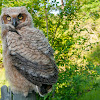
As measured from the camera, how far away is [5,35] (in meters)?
1.80

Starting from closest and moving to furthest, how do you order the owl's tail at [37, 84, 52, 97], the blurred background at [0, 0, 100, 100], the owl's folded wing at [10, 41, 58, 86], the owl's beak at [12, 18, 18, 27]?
1. the owl's folded wing at [10, 41, 58, 86]
2. the owl's tail at [37, 84, 52, 97]
3. the owl's beak at [12, 18, 18, 27]
4. the blurred background at [0, 0, 100, 100]

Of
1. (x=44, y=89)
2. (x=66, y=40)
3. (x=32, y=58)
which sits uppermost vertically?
(x=66, y=40)

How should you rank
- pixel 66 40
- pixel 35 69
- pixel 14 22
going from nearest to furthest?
pixel 35 69 < pixel 14 22 < pixel 66 40

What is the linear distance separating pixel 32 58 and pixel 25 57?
0.08 meters

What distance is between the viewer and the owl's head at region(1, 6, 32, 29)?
1.81m

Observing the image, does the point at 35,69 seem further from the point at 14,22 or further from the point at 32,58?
the point at 14,22

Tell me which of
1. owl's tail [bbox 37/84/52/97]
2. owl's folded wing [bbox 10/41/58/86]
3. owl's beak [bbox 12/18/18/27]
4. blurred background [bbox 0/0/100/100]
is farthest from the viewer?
blurred background [bbox 0/0/100/100]

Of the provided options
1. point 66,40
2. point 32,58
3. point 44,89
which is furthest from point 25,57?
point 66,40

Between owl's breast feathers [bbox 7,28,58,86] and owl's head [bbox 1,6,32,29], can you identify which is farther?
owl's head [bbox 1,6,32,29]

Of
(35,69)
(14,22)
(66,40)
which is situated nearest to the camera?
(35,69)

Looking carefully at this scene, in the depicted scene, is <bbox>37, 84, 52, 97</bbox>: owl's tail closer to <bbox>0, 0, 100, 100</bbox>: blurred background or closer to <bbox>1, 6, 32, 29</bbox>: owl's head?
<bbox>1, 6, 32, 29</bbox>: owl's head

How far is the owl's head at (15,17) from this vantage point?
71.3 inches

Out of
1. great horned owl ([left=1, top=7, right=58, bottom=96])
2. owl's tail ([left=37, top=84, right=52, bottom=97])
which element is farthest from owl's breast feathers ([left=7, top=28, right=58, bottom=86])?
owl's tail ([left=37, top=84, right=52, bottom=97])

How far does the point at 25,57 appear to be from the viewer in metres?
1.54
